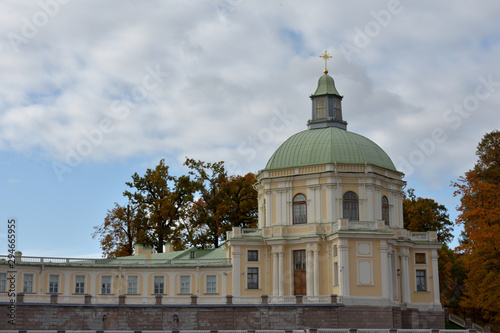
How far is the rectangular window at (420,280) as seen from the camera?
54.6 meters

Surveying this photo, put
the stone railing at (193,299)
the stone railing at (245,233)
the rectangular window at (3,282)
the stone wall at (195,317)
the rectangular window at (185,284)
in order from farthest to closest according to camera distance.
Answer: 1. the rectangular window at (185,284)
2. the stone railing at (245,233)
3. the rectangular window at (3,282)
4. the stone railing at (193,299)
5. the stone wall at (195,317)

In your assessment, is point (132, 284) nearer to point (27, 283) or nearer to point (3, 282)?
point (27, 283)

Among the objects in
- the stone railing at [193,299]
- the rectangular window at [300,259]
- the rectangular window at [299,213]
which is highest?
the rectangular window at [299,213]

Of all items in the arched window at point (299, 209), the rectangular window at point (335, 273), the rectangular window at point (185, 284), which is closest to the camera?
the rectangular window at point (335, 273)

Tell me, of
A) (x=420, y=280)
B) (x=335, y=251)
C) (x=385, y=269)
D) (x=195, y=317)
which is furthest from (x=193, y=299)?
(x=420, y=280)

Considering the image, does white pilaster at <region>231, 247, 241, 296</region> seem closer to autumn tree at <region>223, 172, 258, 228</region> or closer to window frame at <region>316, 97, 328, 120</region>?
autumn tree at <region>223, 172, 258, 228</region>

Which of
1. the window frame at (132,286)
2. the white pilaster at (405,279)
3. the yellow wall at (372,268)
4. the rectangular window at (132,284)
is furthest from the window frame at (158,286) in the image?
the white pilaster at (405,279)

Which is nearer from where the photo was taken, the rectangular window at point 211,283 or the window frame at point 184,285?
the window frame at point 184,285

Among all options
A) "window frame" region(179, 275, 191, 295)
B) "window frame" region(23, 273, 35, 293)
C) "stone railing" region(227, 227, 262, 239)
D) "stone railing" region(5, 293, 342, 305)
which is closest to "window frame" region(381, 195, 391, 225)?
"stone railing" region(227, 227, 262, 239)

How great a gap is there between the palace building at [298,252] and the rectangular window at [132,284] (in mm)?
78

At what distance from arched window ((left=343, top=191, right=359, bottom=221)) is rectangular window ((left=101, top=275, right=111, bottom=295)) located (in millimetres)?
18944

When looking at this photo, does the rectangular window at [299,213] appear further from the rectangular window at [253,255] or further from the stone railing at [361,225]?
the stone railing at [361,225]

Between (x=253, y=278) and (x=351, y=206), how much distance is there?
366 inches

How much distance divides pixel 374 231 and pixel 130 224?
25757 mm
